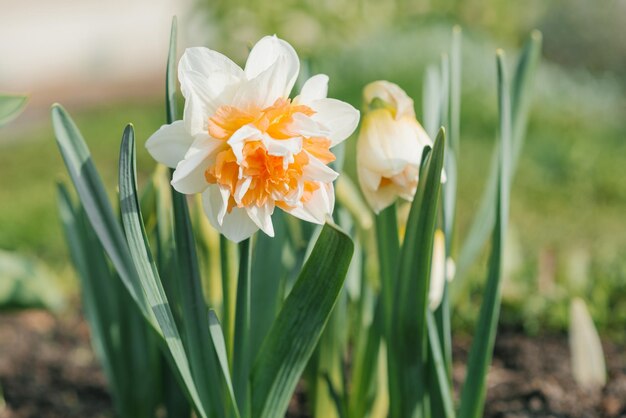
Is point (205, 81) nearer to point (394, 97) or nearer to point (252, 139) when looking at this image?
Answer: point (252, 139)

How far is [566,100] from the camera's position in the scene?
484 centimetres

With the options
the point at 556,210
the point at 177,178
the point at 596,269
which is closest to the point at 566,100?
the point at 556,210

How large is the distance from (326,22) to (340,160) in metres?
4.35

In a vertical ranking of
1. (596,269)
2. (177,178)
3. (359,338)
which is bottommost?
(596,269)

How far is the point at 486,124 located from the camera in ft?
14.6

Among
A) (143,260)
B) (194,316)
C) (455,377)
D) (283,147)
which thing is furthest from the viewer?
(455,377)

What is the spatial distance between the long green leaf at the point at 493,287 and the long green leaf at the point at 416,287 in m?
0.07

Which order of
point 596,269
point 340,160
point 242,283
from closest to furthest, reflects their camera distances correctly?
1. point 242,283
2. point 340,160
3. point 596,269

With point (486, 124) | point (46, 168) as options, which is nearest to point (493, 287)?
point (486, 124)

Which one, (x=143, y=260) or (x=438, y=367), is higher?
(x=143, y=260)

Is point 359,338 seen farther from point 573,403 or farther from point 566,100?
point 566,100

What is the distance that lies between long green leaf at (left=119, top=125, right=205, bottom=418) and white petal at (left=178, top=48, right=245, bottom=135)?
0.09 metres

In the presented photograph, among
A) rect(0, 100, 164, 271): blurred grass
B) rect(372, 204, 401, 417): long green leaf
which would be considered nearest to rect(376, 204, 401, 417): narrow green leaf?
rect(372, 204, 401, 417): long green leaf

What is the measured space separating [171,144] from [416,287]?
0.37 m
